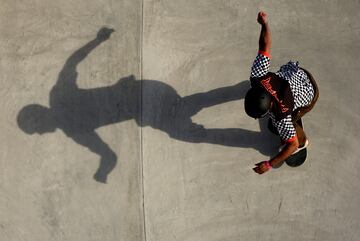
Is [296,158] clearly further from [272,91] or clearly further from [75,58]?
[75,58]

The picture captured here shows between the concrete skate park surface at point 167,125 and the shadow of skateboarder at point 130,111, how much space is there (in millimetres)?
15

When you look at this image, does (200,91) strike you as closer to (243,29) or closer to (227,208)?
(243,29)

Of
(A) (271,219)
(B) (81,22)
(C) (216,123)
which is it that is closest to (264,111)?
(C) (216,123)

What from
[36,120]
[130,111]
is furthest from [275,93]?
[36,120]

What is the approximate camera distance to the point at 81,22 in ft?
18.7

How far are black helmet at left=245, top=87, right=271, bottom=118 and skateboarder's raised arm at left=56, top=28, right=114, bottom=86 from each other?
2.65 m

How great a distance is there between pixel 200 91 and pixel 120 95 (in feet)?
3.77

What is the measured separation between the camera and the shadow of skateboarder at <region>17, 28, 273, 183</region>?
18.1 feet

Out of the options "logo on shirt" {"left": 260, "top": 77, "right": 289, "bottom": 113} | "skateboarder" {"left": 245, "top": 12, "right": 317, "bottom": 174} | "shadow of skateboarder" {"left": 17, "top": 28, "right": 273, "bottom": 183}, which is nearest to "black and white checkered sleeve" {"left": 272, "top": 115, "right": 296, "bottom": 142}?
"skateboarder" {"left": 245, "top": 12, "right": 317, "bottom": 174}

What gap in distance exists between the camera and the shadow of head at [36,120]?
5.54m

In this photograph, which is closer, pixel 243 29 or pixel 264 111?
pixel 264 111

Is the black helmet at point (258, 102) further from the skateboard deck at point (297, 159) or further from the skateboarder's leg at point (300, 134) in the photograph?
the skateboard deck at point (297, 159)

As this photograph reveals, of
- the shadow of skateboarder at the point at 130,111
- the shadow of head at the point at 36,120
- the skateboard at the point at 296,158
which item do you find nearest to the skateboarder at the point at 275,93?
the skateboard at the point at 296,158

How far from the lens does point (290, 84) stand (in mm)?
4301
